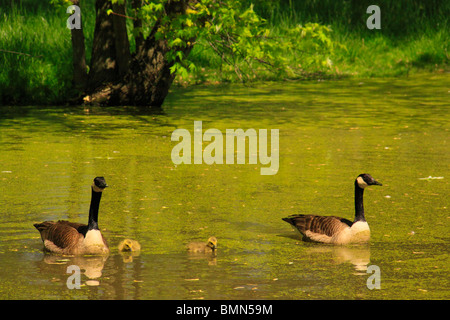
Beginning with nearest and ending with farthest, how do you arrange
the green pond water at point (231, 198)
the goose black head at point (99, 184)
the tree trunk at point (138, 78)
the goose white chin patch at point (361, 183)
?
the green pond water at point (231, 198)
the goose black head at point (99, 184)
the goose white chin patch at point (361, 183)
the tree trunk at point (138, 78)

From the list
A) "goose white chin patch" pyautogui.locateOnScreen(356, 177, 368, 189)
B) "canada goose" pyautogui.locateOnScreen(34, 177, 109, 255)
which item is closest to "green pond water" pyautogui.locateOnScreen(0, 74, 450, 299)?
"canada goose" pyautogui.locateOnScreen(34, 177, 109, 255)

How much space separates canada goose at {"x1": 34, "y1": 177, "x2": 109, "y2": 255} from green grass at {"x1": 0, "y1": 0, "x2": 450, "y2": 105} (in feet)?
27.0

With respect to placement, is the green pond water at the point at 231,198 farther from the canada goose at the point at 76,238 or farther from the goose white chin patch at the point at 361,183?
the goose white chin patch at the point at 361,183

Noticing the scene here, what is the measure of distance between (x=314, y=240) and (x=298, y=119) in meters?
8.54

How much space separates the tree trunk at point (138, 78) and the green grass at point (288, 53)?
904 mm

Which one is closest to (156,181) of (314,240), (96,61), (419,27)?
(314,240)

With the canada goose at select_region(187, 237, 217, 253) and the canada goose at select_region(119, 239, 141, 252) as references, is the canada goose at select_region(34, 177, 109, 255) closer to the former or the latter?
the canada goose at select_region(119, 239, 141, 252)

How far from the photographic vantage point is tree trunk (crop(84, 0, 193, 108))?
18609mm

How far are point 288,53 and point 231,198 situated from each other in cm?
1428

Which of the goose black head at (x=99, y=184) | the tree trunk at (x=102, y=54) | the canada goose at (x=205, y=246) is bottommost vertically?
the canada goose at (x=205, y=246)

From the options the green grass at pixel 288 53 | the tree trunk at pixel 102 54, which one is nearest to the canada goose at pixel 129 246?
the green grass at pixel 288 53

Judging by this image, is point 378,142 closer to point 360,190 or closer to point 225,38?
point 225,38

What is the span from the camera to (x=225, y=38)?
17250 mm

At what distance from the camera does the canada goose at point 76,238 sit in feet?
27.3
